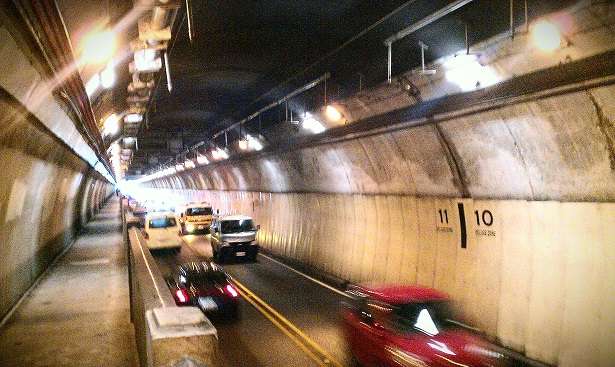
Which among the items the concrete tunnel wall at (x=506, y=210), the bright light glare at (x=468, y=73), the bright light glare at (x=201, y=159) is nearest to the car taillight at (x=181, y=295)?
the concrete tunnel wall at (x=506, y=210)

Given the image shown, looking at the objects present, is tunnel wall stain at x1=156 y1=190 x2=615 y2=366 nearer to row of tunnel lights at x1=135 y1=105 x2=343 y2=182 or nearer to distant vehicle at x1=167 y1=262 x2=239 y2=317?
row of tunnel lights at x1=135 y1=105 x2=343 y2=182

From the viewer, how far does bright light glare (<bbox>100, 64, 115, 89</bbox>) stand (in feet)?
42.3

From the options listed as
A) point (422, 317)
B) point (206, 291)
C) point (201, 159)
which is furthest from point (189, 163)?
point (422, 317)

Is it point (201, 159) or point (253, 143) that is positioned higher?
point (201, 159)

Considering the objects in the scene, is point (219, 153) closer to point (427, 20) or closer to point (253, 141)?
point (253, 141)

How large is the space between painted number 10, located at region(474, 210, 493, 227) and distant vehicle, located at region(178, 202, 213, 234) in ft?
84.6

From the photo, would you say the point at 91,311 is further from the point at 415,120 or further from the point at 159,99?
the point at 415,120

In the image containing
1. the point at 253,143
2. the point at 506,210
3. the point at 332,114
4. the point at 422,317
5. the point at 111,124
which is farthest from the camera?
the point at 253,143

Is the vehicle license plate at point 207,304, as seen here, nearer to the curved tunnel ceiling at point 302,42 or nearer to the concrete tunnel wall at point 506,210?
the concrete tunnel wall at point 506,210

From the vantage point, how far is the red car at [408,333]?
7.64 m

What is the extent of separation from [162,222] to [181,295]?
16504mm

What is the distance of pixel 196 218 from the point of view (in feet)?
116

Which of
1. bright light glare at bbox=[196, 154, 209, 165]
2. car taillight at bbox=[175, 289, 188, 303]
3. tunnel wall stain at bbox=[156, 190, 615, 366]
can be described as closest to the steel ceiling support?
tunnel wall stain at bbox=[156, 190, 615, 366]

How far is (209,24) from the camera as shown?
984cm
